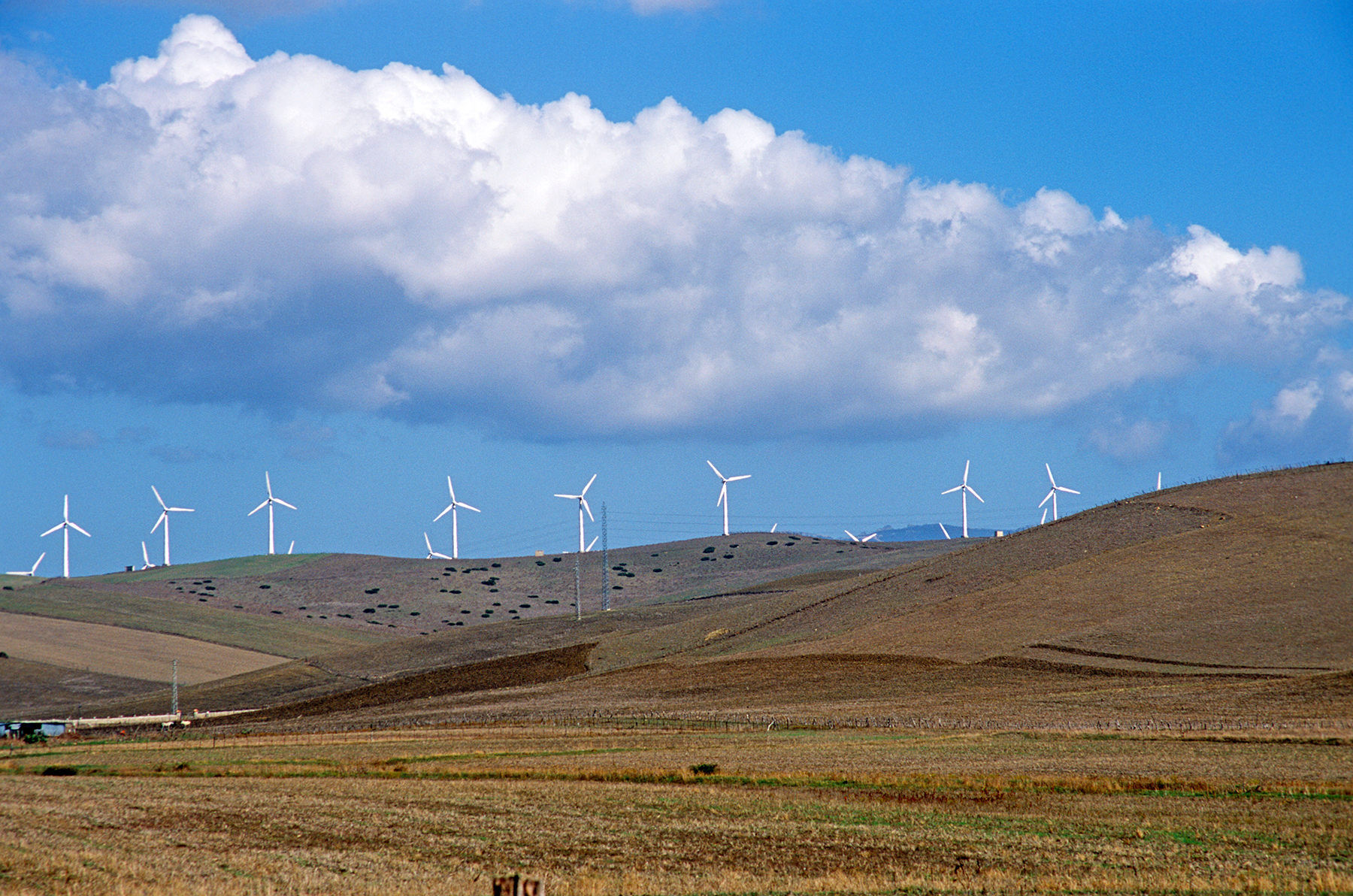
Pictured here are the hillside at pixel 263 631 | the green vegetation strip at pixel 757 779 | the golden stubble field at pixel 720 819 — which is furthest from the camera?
the hillside at pixel 263 631

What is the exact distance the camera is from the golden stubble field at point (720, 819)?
23875 millimetres

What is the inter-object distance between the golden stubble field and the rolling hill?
20.9 m

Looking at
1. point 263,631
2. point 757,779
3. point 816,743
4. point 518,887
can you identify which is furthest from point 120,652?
point 518,887

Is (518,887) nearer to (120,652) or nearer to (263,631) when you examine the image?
(120,652)

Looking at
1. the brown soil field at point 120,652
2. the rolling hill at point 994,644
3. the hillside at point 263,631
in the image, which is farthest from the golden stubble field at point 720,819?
the brown soil field at point 120,652

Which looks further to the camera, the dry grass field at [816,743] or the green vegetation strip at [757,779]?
the green vegetation strip at [757,779]

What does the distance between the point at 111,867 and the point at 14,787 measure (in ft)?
78.6

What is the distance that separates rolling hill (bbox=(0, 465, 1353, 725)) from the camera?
2953 inches

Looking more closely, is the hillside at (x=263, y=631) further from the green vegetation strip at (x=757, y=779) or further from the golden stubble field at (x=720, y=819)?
the golden stubble field at (x=720, y=819)

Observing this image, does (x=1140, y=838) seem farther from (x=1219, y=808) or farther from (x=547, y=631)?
(x=547, y=631)

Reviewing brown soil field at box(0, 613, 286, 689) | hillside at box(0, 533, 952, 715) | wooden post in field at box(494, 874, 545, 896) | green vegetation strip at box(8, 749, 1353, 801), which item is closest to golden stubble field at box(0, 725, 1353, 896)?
green vegetation strip at box(8, 749, 1353, 801)

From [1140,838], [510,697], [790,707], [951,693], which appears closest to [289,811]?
[1140,838]

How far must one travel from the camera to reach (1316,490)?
118375 millimetres

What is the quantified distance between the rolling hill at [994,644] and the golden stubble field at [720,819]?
2090 cm
